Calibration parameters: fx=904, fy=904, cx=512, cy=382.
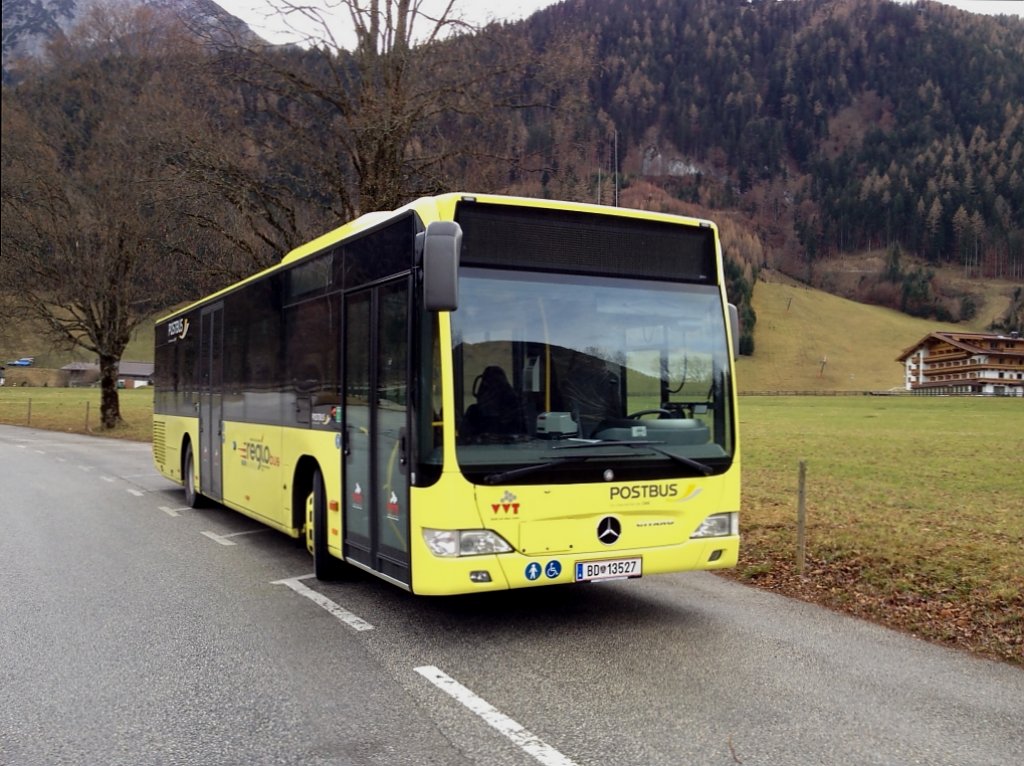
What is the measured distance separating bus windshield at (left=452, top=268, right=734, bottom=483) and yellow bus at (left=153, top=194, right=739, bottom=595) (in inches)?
0.4

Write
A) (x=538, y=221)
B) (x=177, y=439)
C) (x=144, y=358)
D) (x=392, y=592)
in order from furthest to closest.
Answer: (x=144, y=358) < (x=177, y=439) < (x=392, y=592) < (x=538, y=221)

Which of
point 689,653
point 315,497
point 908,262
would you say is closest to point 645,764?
point 689,653

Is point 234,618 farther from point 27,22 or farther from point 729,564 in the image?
point 27,22

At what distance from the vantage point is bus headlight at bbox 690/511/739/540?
6590mm

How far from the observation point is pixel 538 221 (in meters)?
6.38

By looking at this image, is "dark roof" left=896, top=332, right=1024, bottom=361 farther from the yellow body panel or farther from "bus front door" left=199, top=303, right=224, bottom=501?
the yellow body panel

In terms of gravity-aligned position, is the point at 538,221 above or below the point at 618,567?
above

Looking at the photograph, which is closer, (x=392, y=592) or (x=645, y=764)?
(x=645, y=764)

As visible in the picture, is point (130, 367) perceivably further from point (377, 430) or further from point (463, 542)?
point (463, 542)

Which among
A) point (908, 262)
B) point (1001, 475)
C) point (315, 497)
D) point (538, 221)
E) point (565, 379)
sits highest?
point (908, 262)

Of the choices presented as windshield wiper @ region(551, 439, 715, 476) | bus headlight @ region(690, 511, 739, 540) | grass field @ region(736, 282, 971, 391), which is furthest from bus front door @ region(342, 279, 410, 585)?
grass field @ region(736, 282, 971, 391)

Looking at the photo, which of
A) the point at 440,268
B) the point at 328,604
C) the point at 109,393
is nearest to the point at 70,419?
the point at 109,393

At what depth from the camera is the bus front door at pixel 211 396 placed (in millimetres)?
11586

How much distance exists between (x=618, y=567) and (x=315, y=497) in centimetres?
294
